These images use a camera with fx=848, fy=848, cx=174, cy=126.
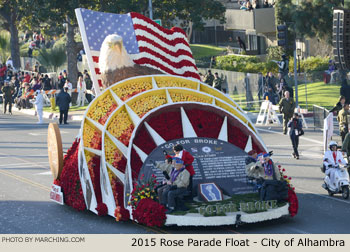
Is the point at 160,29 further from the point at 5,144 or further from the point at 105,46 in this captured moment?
the point at 5,144

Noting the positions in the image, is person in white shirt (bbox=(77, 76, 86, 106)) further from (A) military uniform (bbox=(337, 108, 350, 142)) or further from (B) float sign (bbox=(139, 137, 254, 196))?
(B) float sign (bbox=(139, 137, 254, 196))

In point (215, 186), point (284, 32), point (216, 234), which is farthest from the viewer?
point (284, 32)

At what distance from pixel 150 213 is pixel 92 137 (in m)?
3.08

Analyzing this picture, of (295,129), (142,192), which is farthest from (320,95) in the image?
(142,192)

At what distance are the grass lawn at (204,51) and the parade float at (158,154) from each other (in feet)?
166

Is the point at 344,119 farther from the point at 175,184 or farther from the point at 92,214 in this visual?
the point at 175,184

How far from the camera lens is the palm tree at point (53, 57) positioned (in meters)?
59.0

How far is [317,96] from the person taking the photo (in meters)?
45.6

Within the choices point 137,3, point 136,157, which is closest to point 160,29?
point 136,157

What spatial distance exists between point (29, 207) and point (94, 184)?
254 centimetres

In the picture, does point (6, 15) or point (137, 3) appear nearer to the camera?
point (137, 3)

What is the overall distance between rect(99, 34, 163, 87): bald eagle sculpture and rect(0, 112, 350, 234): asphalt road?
3330 mm

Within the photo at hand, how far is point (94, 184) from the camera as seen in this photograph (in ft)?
60.7

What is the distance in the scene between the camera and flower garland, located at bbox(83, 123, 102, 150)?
1873 centimetres
